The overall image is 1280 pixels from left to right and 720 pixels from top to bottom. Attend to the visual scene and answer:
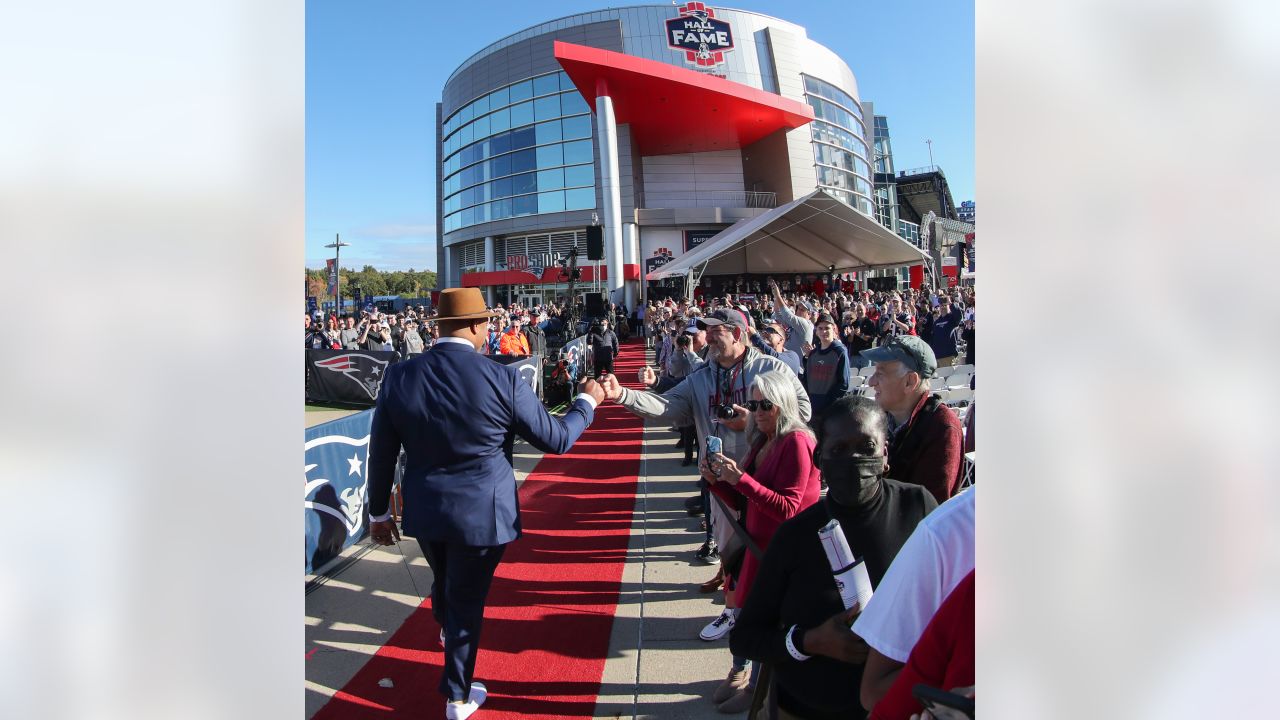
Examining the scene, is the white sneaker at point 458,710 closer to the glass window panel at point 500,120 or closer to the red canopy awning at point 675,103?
the red canopy awning at point 675,103

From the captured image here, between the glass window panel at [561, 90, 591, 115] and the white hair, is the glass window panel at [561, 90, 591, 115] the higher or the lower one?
the higher one

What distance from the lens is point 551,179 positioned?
40562 mm

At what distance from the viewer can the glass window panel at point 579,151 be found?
39719 millimetres

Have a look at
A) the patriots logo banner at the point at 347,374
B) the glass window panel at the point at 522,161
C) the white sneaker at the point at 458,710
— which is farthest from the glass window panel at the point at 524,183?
the white sneaker at the point at 458,710

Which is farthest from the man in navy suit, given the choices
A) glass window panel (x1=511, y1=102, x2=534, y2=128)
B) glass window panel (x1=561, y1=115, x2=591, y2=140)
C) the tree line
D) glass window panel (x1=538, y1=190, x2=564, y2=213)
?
the tree line

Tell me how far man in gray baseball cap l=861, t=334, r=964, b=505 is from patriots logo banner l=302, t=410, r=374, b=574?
11.4ft

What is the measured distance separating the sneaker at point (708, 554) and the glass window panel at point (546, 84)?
40.7 m

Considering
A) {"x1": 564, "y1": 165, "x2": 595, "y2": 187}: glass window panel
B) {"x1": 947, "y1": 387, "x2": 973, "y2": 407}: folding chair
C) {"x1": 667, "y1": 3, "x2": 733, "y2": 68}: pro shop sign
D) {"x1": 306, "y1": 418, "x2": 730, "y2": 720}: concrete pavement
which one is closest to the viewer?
{"x1": 306, "y1": 418, "x2": 730, "y2": 720}: concrete pavement

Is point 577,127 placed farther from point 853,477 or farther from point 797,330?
point 853,477

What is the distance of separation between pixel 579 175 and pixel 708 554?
3767cm

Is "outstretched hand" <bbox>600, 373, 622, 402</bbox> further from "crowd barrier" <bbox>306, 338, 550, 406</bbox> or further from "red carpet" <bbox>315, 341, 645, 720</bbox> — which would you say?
"crowd barrier" <bbox>306, 338, 550, 406</bbox>

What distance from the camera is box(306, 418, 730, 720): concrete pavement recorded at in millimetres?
3160
